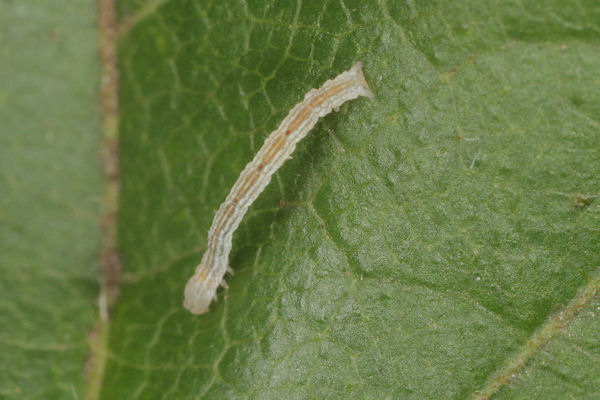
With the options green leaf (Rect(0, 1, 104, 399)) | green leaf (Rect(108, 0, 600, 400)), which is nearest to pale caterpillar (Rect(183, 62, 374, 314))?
green leaf (Rect(108, 0, 600, 400))

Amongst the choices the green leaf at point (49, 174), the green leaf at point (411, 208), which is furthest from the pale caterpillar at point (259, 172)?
the green leaf at point (49, 174)

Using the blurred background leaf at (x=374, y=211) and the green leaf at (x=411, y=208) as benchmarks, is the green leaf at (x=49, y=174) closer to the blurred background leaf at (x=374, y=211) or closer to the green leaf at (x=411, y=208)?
the blurred background leaf at (x=374, y=211)

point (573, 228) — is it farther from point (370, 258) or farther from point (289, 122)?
point (289, 122)

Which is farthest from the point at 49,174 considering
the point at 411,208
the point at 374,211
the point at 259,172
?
the point at 411,208

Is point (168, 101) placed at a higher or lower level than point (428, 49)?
higher

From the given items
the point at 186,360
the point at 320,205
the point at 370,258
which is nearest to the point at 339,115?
the point at 320,205

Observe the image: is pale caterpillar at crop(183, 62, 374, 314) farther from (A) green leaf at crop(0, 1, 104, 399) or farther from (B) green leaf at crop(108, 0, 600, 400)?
(A) green leaf at crop(0, 1, 104, 399)
